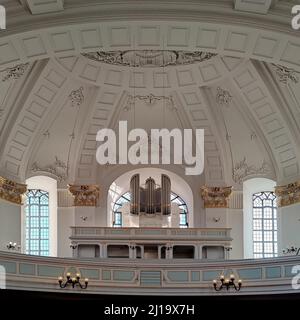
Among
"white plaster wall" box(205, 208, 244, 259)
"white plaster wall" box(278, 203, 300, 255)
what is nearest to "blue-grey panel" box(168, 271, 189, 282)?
"white plaster wall" box(205, 208, 244, 259)

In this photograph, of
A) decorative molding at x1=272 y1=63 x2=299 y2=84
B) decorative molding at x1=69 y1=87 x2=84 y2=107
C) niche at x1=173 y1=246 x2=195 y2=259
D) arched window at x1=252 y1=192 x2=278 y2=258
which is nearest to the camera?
decorative molding at x1=272 y1=63 x2=299 y2=84

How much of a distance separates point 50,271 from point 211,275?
5.58 m

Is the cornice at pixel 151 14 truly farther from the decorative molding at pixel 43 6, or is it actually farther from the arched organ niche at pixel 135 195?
the arched organ niche at pixel 135 195

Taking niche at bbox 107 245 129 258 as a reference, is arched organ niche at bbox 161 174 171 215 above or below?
above

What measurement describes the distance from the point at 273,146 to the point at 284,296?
767 centimetres

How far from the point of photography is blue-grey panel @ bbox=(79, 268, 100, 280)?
29958 mm

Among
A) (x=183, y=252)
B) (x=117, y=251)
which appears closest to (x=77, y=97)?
(x=117, y=251)

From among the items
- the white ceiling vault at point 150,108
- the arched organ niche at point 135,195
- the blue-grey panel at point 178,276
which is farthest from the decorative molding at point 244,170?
the blue-grey panel at point 178,276

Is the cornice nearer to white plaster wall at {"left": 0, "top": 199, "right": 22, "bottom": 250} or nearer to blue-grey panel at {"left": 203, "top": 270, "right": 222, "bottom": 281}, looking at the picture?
blue-grey panel at {"left": 203, "top": 270, "right": 222, "bottom": 281}

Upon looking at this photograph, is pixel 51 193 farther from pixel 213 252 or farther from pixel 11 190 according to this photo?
pixel 213 252

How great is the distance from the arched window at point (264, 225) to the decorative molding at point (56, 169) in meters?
7.98

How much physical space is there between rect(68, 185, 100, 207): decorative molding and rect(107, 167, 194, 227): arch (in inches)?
32.6
